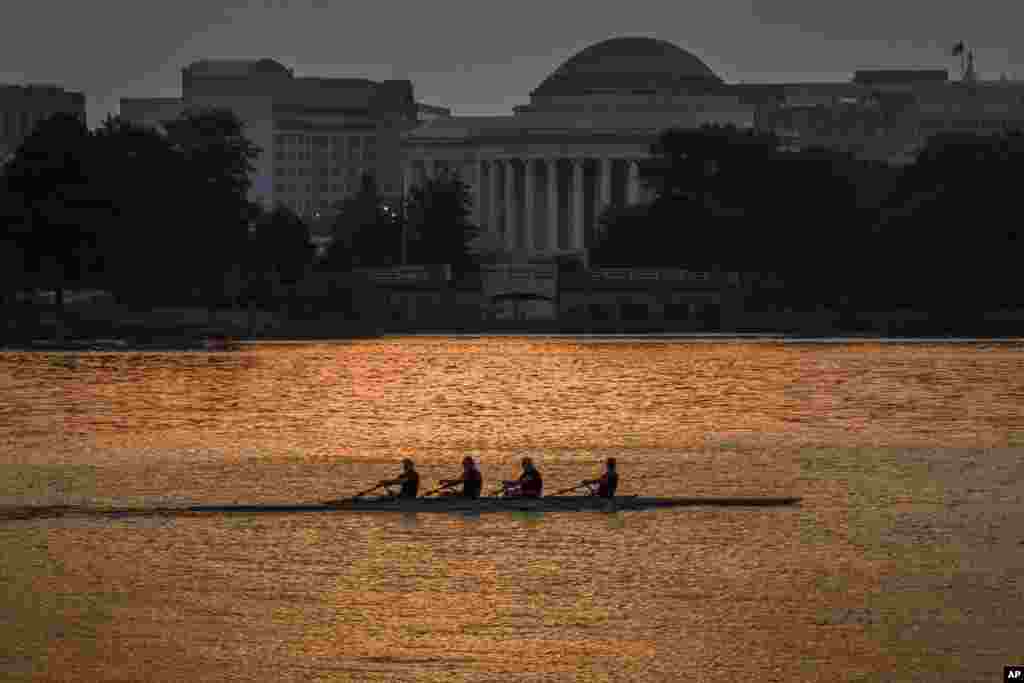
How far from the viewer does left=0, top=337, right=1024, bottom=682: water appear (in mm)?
60281

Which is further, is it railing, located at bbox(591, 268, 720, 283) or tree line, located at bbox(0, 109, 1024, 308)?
railing, located at bbox(591, 268, 720, 283)

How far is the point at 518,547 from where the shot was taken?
7375 centimetres

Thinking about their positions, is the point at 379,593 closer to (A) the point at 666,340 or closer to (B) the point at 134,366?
(B) the point at 134,366

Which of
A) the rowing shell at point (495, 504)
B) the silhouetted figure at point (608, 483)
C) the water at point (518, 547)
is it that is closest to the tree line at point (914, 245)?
the water at point (518, 547)

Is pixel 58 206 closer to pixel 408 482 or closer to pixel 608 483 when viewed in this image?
pixel 408 482

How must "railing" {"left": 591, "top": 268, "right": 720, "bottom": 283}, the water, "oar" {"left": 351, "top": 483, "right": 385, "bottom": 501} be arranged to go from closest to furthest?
the water → "oar" {"left": 351, "top": 483, "right": 385, "bottom": 501} → "railing" {"left": 591, "top": 268, "right": 720, "bottom": 283}

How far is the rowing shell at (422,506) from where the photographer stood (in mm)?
78250

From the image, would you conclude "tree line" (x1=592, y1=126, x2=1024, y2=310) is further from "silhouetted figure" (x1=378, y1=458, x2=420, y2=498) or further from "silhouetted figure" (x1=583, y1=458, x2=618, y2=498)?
"silhouetted figure" (x1=378, y1=458, x2=420, y2=498)

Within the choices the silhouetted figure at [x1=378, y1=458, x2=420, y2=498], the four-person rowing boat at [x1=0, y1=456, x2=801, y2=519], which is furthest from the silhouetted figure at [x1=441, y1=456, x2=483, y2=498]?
the silhouetted figure at [x1=378, y1=458, x2=420, y2=498]

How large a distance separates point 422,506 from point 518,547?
5187 millimetres

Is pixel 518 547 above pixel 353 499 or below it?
below

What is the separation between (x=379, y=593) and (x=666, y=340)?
12271cm

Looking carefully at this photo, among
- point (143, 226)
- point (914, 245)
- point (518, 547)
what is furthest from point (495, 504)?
point (914, 245)

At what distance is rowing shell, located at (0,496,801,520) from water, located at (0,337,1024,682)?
0.39 m
